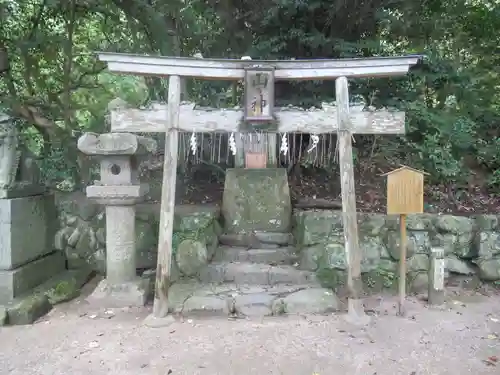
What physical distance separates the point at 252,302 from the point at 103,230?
9.07 feet

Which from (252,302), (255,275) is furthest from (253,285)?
(252,302)

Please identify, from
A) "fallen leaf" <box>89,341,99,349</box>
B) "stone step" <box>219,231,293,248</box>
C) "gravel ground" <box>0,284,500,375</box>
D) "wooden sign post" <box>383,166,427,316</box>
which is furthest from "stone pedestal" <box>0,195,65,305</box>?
"wooden sign post" <box>383,166,427,316</box>

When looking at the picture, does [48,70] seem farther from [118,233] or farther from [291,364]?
[291,364]

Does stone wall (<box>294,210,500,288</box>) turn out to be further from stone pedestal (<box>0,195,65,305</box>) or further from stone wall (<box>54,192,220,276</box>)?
stone pedestal (<box>0,195,65,305</box>)

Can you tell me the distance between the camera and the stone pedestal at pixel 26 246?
188 inches

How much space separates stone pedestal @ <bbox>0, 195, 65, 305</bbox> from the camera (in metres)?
4.77

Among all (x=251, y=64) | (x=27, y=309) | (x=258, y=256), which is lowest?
(x=27, y=309)

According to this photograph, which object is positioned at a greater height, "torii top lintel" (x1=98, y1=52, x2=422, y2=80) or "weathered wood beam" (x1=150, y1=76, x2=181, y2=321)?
"torii top lintel" (x1=98, y1=52, x2=422, y2=80)

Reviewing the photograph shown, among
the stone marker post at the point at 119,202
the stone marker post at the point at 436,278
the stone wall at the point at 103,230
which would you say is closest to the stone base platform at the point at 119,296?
the stone marker post at the point at 119,202

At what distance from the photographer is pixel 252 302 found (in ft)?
14.9

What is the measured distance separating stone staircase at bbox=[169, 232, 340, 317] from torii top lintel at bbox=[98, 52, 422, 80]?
2525 millimetres

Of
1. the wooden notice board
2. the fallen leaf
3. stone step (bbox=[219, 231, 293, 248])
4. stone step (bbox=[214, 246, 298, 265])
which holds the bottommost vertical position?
the fallen leaf

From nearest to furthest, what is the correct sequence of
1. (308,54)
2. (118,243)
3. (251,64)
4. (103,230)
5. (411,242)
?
(251,64) < (118,243) < (411,242) < (103,230) < (308,54)

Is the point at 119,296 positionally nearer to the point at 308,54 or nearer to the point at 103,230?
the point at 103,230
